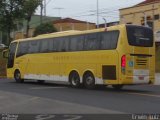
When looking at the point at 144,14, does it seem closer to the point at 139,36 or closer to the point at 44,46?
the point at 44,46

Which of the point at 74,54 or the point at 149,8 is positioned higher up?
the point at 149,8

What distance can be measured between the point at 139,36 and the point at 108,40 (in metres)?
1.51

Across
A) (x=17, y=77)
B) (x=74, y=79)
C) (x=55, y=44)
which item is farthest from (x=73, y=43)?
(x=17, y=77)

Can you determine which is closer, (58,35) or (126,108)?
(126,108)

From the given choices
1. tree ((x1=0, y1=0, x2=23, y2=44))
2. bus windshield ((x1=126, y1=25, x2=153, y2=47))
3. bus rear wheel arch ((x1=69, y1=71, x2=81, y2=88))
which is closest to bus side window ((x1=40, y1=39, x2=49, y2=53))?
bus rear wheel arch ((x1=69, y1=71, x2=81, y2=88))

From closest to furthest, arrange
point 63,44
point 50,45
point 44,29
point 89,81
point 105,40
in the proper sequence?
point 105,40 < point 89,81 < point 63,44 < point 50,45 < point 44,29

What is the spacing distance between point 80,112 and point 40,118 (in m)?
1.81

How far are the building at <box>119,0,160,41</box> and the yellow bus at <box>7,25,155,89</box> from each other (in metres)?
33.0

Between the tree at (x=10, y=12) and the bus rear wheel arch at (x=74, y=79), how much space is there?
79.1 ft

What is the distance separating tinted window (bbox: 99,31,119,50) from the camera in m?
25.4

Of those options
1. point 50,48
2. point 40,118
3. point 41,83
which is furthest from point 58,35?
point 40,118

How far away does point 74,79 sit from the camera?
2858cm

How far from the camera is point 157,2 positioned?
213 ft

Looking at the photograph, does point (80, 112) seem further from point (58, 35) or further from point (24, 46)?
point (24, 46)
